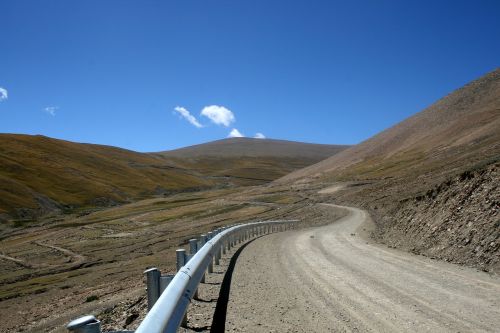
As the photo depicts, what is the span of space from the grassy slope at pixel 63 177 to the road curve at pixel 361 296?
257 feet

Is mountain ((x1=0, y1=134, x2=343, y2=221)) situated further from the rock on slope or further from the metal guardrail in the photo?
the metal guardrail

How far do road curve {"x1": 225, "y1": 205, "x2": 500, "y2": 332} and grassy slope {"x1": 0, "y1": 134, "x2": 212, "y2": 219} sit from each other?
7845 centimetres

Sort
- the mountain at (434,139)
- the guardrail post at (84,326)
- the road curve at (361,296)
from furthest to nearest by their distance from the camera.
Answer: the mountain at (434,139), the road curve at (361,296), the guardrail post at (84,326)

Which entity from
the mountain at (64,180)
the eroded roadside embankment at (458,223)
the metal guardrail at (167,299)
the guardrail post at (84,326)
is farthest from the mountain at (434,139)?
the guardrail post at (84,326)

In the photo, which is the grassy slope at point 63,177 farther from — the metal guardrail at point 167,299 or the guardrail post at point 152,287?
the guardrail post at point 152,287

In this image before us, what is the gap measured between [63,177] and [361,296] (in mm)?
126052

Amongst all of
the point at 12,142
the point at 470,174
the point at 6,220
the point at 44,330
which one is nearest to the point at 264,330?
the point at 44,330

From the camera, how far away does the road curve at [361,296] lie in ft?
23.9

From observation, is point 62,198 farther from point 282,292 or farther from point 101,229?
point 282,292

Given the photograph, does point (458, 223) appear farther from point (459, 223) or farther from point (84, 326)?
point (84, 326)

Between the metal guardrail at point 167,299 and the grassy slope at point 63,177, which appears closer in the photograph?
the metal guardrail at point 167,299

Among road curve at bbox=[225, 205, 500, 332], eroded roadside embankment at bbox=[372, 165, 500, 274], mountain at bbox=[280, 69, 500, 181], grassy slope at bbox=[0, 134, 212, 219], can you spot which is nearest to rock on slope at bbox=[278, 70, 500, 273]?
eroded roadside embankment at bbox=[372, 165, 500, 274]

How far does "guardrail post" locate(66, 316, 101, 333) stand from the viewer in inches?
135

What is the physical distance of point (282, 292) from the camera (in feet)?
32.3
